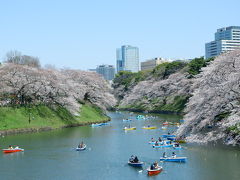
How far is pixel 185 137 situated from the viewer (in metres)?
41.3

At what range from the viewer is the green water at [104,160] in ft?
95.4

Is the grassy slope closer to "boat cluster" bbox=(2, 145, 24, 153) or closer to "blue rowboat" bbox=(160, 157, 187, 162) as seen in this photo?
"boat cluster" bbox=(2, 145, 24, 153)

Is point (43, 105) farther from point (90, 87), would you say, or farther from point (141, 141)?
point (141, 141)

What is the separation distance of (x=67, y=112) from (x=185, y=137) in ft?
93.3

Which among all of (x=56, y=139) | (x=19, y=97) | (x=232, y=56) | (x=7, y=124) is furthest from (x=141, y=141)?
(x=19, y=97)

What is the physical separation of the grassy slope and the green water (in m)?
4.77

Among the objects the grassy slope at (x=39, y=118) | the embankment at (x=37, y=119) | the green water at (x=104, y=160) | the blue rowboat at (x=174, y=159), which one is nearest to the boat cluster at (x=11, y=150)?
the green water at (x=104, y=160)

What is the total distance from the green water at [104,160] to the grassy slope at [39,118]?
477cm

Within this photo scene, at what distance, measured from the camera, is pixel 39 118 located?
57406mm

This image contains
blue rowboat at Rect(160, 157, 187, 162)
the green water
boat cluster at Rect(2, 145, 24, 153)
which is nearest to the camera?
the green water

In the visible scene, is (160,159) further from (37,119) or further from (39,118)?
(39,118)

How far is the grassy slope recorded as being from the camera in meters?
52.8

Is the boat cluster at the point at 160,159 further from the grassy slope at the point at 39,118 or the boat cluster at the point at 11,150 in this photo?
the grassy slope at the point at 39,118

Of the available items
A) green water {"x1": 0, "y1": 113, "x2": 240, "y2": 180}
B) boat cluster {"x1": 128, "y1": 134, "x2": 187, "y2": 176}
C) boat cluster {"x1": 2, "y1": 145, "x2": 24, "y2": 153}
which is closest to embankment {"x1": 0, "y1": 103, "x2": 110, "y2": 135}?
green water {"x1": 0, "y1": 113, "x2": 240, "y2": 180}
